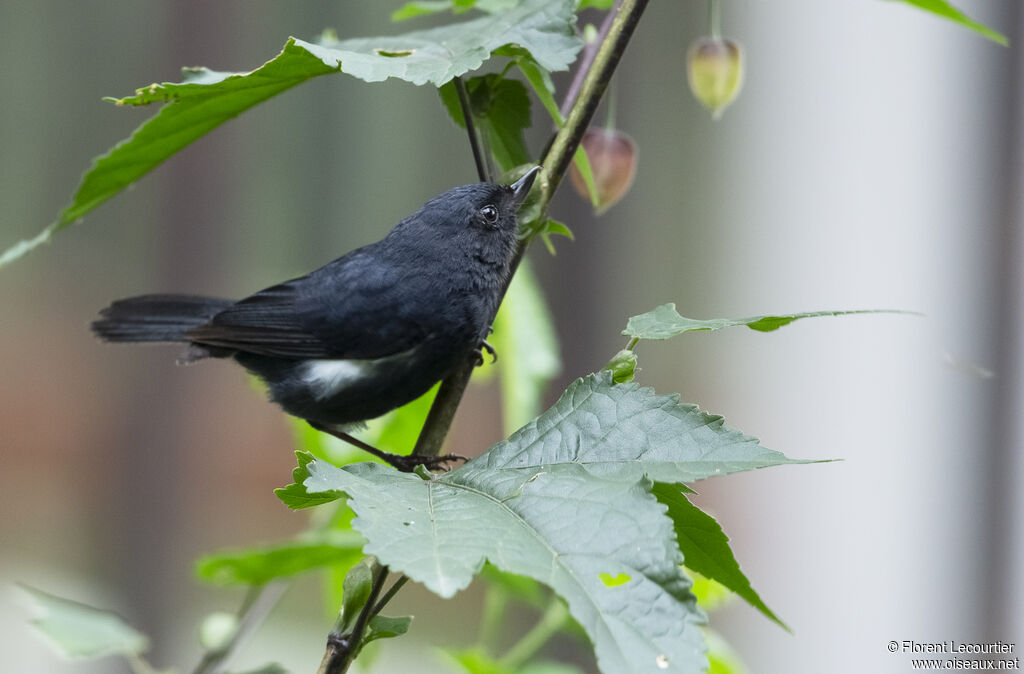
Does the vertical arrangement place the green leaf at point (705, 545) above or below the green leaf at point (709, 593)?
above

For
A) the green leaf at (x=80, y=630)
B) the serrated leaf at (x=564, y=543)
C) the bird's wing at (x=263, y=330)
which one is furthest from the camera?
the bird's wing at (x=263, y=330)

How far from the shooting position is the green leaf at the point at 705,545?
1.00m

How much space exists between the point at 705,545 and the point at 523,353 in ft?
2.45

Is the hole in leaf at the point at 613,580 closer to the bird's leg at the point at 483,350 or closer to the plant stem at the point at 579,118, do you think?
the plant stem at the point at 579,118

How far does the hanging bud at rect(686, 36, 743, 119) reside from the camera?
165 cm

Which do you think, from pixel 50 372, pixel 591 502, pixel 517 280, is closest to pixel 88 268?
pixel 50 372

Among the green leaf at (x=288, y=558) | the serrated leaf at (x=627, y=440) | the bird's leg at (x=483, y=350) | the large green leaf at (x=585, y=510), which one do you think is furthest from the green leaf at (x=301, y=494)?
the bird's leg at (x=483, y=350)

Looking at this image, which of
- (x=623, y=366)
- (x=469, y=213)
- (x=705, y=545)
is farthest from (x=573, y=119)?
(x=469, y=213)

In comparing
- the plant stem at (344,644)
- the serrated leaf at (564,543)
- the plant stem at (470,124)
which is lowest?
the plant stem at (344,644)

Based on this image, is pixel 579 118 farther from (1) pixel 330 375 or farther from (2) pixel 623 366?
(1) pixel 330 375

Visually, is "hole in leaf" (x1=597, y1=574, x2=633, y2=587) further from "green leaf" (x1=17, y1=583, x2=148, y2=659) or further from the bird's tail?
the bird's tail

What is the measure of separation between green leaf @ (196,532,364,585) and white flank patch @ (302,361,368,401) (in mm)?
501

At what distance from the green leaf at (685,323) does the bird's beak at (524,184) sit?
0.88 ft

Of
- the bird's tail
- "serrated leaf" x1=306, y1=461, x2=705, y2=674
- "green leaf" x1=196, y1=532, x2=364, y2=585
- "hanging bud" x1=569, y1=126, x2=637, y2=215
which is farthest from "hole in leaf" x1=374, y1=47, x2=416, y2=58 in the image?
the bird's tail
